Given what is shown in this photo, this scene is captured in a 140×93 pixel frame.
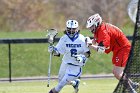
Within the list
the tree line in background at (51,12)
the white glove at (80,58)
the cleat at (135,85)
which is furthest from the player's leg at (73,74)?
the tree line in background at (51,12)

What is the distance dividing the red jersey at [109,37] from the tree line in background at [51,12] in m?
27.3

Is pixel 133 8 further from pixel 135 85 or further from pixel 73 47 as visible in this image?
pixel 73 47

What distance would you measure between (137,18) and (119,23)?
113 ft

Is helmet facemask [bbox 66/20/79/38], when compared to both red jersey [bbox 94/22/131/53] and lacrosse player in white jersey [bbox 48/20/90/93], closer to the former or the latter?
lacrosse player in white jersey [bbox 48/20/90/93]

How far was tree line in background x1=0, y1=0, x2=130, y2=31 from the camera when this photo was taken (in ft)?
145

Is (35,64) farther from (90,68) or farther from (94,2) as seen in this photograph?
(94,2)

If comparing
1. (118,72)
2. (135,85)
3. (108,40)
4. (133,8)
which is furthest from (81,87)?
(133,8)

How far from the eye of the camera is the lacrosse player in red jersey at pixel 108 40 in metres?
15.4

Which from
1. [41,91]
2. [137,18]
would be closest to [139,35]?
[137,18]

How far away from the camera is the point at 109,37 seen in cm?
1555

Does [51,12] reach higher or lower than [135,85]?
higher

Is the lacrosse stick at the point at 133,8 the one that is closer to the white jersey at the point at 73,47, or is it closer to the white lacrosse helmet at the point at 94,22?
the white lacrosse helmet at the point at 94,22

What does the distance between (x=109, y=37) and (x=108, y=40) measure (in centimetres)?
16

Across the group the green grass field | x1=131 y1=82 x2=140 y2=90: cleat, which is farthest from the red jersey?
the green grass field
